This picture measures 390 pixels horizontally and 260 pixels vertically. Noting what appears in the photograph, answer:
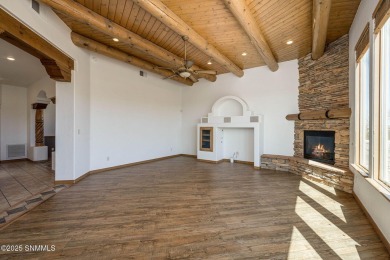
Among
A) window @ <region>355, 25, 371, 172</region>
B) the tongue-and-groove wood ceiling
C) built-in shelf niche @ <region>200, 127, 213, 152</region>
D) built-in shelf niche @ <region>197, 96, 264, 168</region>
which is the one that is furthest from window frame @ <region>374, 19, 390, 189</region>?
built-in shelf niche @ <region>200, 127, 213, 152</region>

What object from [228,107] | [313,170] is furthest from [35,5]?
[313,170]

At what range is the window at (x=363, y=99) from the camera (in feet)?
9.60

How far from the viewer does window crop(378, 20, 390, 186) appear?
217 cm

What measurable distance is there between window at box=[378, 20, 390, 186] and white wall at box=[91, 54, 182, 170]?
5661mm

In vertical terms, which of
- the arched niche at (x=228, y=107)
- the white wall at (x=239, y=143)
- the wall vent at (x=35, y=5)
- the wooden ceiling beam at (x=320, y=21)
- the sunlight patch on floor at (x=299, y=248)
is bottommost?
the sunlight patch on floor at (x=299, y=248)

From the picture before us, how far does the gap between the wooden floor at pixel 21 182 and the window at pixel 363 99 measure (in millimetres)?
6047

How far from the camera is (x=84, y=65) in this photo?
430 centimetres

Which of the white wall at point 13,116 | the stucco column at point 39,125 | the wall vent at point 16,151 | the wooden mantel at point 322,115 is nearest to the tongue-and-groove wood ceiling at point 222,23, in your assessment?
the wooden mantel at point 322,115

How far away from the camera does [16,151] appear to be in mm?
6426

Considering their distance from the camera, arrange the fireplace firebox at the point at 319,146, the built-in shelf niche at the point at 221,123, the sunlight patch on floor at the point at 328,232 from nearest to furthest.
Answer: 1. the sunlight patch on floor at the point at 328,232
2. the fireplace firebox at the point at 319,146
3. the built-in shelf niche at the point at 221,123

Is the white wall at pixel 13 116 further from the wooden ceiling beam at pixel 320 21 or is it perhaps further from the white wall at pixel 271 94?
the wooden ceiling beam at pixel 320 21

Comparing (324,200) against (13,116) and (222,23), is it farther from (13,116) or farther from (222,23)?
(13,116)

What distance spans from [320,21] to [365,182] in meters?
2.67

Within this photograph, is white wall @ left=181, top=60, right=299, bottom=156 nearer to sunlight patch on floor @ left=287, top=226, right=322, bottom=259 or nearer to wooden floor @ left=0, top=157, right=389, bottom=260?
wooden floor @ left=0, top=157, right=389, bottom=260
